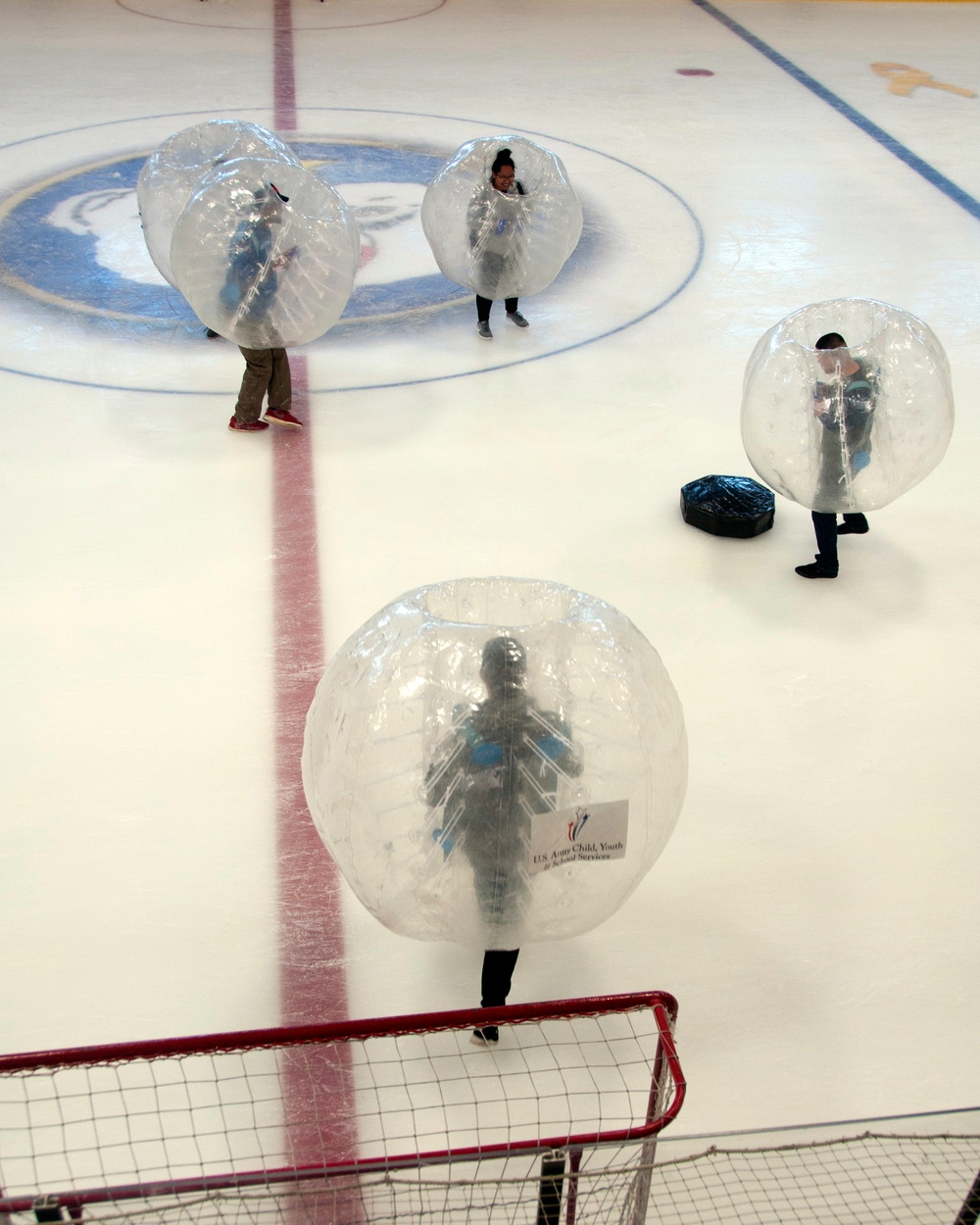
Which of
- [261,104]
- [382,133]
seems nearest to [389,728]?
[382,133]

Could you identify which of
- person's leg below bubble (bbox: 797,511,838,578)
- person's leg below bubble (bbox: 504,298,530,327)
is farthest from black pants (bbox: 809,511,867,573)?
person's leg below bubble (bbox: 504,298,530,327)

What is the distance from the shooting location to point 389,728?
243cm

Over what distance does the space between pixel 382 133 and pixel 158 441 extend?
498 cm

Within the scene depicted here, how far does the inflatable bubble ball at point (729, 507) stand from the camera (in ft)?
15.9

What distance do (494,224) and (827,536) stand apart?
7.76 feet

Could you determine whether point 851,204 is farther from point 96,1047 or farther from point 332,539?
point 96,1047

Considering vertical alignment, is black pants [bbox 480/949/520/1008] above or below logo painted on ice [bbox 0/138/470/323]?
below

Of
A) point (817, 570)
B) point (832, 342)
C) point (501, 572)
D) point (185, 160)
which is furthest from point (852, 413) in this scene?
point (185, 160)

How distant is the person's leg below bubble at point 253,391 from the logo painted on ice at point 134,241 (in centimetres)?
134

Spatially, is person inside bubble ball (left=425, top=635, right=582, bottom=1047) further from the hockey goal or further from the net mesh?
the net mesh

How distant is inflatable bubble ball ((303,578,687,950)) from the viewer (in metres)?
2.37

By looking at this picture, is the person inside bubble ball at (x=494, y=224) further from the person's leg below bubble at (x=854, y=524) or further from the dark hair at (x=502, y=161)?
the person's leg below bubble at (x=854, y=524)

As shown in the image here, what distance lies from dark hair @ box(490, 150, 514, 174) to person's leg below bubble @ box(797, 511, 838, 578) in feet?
7.83

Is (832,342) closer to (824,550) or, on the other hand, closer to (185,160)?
(824,550)
